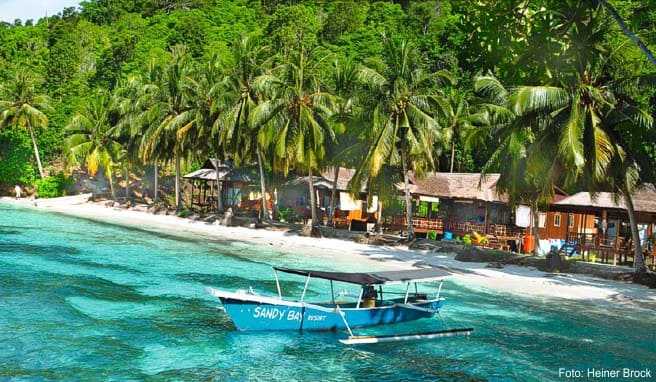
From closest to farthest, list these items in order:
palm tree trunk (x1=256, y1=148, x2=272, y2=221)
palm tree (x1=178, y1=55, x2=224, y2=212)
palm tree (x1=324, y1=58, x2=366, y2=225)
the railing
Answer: palm tree (x1=324, y1=58, x2=366, y2=225)
the railing
palm tree trunk (x1=256, y1=148, x2=272, y2=221)
palm tree (x1=178, y1=55, x2=224, y2=212)

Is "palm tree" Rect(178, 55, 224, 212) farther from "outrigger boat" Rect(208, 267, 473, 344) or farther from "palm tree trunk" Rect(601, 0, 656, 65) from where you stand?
"palm tree trunk" Rect(601, 0, 656, 65)

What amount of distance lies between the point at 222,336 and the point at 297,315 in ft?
6.17

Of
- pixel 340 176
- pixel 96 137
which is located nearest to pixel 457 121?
pixel 340 176

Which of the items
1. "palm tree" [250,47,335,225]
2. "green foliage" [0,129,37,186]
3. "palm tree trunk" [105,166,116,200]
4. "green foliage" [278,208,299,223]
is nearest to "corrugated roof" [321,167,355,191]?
"green foliage" [278,208,299,223]

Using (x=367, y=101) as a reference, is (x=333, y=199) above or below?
below

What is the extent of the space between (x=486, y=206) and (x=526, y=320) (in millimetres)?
17052

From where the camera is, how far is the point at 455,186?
37375mm

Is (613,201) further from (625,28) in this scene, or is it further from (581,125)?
(625,28)

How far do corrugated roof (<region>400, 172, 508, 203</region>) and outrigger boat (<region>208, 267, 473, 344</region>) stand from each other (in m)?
17.5

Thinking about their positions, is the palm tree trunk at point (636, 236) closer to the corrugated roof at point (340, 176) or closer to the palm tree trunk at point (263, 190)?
the corrugated roof at point (340, 176)

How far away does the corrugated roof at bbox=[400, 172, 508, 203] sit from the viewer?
34.7 meters

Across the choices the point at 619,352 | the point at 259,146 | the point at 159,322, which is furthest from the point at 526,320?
the point at 259,146

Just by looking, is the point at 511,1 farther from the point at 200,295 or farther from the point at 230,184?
the point at 230,184

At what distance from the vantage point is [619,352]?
15719 millimetres
